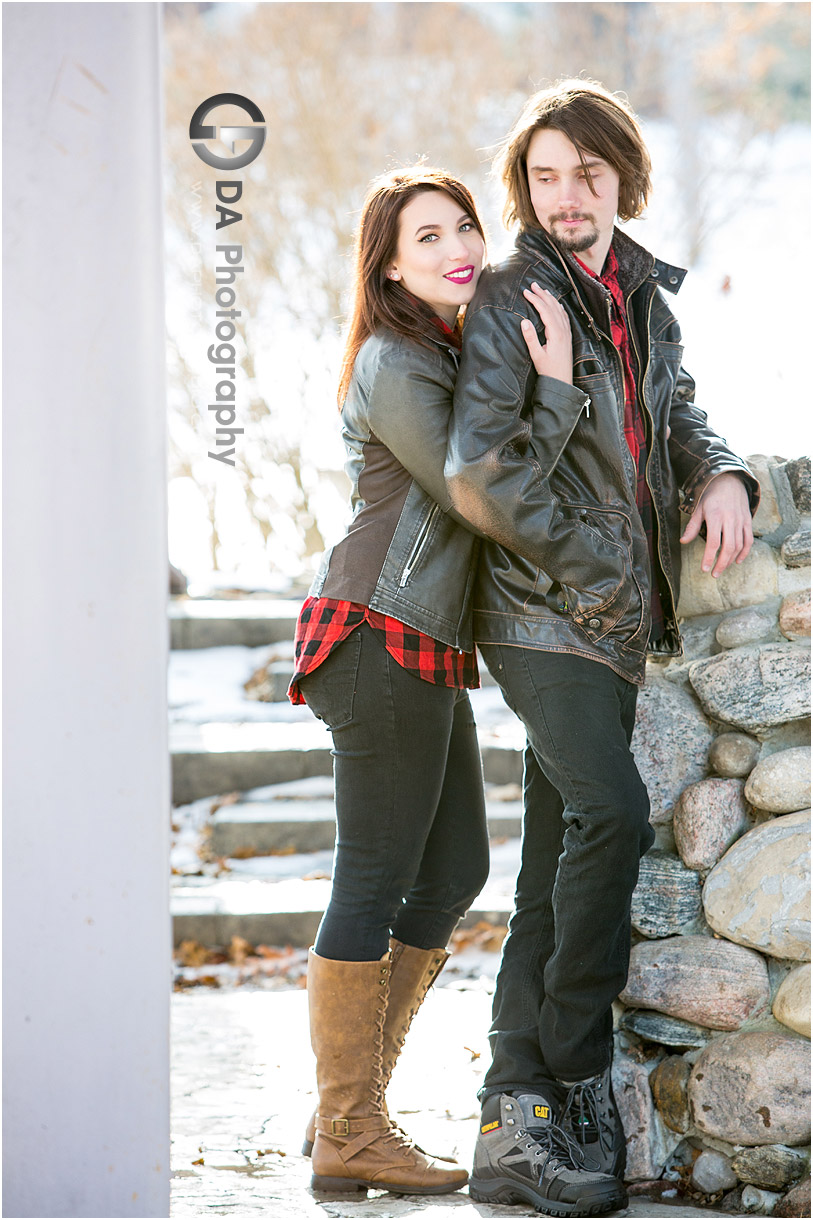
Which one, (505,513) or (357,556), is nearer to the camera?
(505,513)

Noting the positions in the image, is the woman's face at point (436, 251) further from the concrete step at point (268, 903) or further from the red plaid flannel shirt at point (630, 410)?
the concrete step at point (268, 903)

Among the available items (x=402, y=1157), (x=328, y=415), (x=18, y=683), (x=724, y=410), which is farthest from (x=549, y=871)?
(x=328, y=415)

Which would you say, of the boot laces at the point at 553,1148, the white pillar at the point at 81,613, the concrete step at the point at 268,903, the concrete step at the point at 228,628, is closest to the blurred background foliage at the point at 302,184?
the concrete step at the point at 228,628

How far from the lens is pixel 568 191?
2195 millimetres

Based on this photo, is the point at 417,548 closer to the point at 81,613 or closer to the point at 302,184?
the point at 81,613

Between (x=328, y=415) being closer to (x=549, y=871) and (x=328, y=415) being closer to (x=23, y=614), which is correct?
(x=549, y=871)

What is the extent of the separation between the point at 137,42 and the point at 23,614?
0.70 metres

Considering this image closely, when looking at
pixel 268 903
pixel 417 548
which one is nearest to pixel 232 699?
pixel 268 903

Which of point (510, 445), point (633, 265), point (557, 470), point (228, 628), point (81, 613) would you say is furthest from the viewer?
point (228, 628)

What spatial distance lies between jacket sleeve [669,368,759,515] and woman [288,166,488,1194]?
20.4 inches

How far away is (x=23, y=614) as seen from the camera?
1368mm

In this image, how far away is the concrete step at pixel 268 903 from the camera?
419 centimetres

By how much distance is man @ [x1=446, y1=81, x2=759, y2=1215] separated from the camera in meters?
2.07

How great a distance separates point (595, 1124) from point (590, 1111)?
0.03 metres
